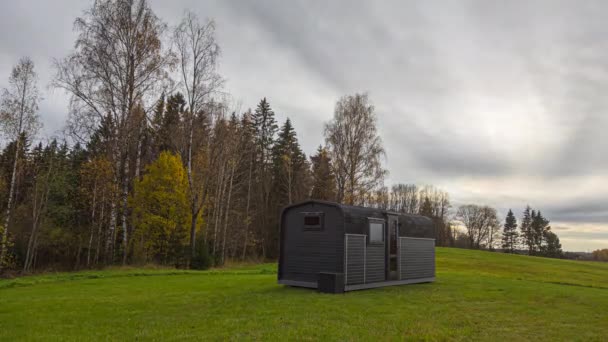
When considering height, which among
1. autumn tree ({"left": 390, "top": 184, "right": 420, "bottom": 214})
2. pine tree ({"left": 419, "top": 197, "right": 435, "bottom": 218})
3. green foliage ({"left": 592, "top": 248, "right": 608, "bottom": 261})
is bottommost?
green foliage ({"left": 592, "top": 248, "right": 608, "bottom": 261})

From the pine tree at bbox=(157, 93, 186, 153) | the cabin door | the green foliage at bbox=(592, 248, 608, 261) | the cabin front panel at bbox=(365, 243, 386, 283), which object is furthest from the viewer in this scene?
the green foliage at bbox=(592, 248, 608, 261)

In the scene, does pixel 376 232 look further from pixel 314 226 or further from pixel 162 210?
pixel 162 210

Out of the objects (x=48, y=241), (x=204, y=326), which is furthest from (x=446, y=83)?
(x=48, y=241)

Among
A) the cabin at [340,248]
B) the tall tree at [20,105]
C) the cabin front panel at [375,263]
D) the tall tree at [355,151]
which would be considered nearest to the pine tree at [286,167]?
the tall tree at [355,151]

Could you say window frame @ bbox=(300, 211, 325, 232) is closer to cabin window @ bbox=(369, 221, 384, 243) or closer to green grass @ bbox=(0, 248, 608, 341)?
cabin window @ bbox=(369, 221, 384, 243)

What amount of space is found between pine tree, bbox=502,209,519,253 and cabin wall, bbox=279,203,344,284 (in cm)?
7200

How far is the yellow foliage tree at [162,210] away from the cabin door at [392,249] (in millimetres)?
15333

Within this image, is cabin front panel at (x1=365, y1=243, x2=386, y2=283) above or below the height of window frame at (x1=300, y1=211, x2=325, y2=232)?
below

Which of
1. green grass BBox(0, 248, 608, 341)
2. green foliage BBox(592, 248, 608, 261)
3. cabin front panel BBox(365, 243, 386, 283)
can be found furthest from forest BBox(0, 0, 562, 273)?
green foliage BBox(592, 248, 608, 261)

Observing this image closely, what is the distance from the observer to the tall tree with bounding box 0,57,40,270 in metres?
19.7

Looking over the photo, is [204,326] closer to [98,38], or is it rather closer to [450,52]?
[450,52]

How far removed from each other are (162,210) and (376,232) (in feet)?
53.9

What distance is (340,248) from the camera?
1250 centimetres

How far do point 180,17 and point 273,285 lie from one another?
16363 mm
